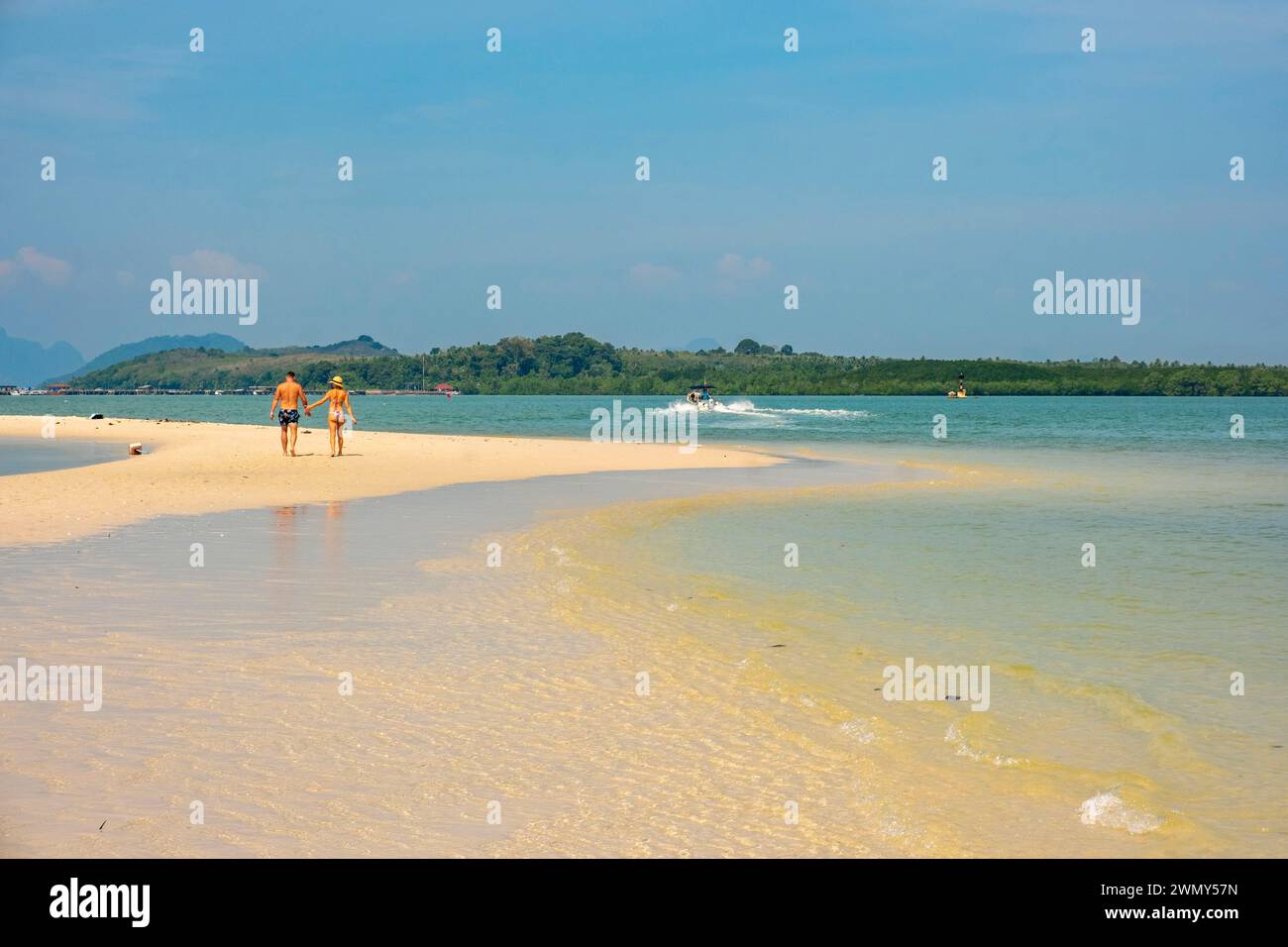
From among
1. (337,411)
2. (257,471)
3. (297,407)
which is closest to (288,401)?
(297,407)

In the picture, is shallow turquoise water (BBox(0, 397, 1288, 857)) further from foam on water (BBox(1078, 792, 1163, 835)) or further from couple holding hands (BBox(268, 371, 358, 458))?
couple holding hands (BBox(268, 371, 358, 458))

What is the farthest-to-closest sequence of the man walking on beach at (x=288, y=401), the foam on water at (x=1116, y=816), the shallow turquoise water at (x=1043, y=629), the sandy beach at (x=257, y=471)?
the man walking on beach at (x=288, y=401) → the sandy beach at (x=257, y=471) → the shallow turquoise water at (x=1043, y=629) → the foam on water at (x=1116, y=816)

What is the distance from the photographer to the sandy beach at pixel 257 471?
65.5 ft

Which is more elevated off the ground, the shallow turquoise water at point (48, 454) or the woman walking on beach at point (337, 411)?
the woman walking on beach at point (337, 411)

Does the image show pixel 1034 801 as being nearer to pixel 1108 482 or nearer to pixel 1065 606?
pixel 1065 606

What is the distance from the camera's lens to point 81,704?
7.98 m

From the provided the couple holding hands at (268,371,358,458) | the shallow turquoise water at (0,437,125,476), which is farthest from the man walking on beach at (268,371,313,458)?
the shallow turquoise water at (0,437,125,476)

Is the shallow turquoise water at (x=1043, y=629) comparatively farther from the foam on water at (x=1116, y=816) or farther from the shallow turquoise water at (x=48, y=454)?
the shallow turquoise water at (x=48, y=454)

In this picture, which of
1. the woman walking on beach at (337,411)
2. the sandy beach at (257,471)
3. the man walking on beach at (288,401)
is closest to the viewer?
the sandy beach at (257,471)

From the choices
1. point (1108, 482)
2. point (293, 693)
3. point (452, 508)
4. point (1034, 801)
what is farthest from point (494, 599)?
point (1108, 482)

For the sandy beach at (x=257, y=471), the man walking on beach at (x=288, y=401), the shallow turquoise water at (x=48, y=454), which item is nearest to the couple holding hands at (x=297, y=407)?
the man walking on beach at (x=288, y=401)

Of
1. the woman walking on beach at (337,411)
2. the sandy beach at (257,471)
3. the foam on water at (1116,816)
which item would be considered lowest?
the foam on water at (1116,816)

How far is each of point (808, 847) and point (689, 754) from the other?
1.62 metres

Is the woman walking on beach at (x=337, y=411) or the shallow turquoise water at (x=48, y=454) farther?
the woman walking on beach at (x=337, y=411)
